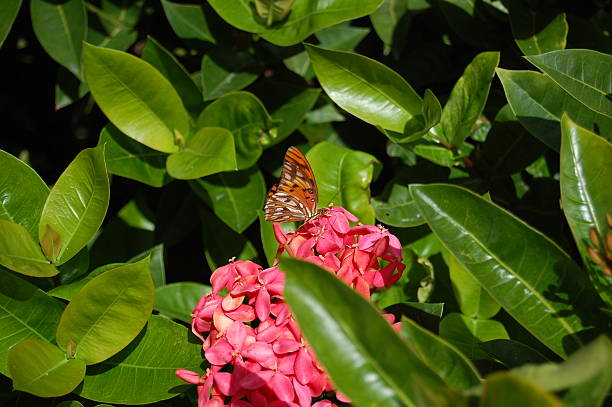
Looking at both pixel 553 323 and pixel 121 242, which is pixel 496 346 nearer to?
pixel 553 323

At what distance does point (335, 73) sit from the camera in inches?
67.4

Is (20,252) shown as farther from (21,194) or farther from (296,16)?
(296,16)

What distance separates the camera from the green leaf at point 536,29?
6.19 ft

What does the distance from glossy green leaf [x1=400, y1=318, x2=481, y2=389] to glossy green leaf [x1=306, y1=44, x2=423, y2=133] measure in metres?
0.84

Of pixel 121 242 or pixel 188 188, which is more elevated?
pixel 188 188

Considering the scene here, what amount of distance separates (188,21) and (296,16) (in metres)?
0.45

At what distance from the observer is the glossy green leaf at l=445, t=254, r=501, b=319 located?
5.24ft

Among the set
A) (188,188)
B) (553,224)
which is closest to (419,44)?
(553,224)

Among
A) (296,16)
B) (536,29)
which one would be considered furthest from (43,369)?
(536,29)

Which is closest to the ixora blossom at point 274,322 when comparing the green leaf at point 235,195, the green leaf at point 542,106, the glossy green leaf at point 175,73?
the green leaf at point 235,195

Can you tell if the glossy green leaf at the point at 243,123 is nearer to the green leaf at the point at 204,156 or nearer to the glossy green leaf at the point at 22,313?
the green leaf at the point at 204,156

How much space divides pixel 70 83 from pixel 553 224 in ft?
5.70

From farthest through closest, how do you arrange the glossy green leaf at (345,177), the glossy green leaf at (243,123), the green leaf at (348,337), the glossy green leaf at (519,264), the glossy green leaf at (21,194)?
the glossy green leaf at (243,123) < the glossy green leaf at (345,177) < the glossy green leaf at (21,194) < the glossy green leaf at (519,264) < the green leaf at (348,337)

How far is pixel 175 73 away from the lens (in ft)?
6.47
